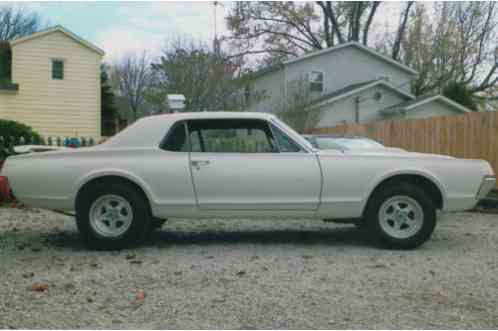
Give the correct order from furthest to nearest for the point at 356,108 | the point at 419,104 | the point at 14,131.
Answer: the point at 356,108 < the point at 419,104 < the point at 14,131

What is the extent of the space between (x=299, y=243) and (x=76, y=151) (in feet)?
9.49

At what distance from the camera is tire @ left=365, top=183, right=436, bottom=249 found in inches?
235

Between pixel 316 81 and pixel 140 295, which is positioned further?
pixel 316 81

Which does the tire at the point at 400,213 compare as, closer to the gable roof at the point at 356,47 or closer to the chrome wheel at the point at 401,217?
the chrome wheel at the point at 401,217

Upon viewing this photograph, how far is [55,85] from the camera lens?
20.5m

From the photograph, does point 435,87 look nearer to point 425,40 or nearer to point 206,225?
point 425,40

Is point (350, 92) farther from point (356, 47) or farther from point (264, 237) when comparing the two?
point (264, 237)

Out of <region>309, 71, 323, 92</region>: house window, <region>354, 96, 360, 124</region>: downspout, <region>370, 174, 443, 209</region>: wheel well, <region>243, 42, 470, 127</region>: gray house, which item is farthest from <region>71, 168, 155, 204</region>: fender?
<region>309, 71, 323, 92</region>: house window

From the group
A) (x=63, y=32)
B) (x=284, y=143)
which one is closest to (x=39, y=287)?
(x=284, y=143)

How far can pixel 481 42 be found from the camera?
35.3 metres

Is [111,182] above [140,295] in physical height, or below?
above

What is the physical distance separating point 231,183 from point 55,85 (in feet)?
54.7

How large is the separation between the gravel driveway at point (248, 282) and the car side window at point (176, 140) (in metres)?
1.19

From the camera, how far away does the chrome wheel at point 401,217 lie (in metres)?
6.00
